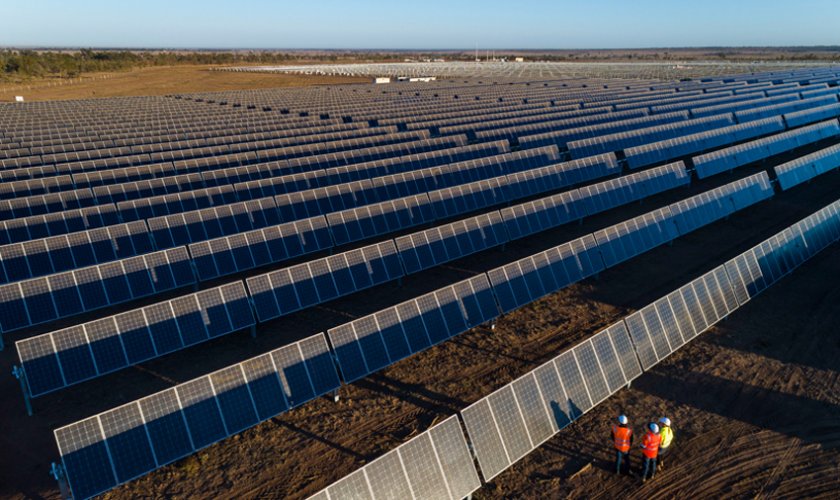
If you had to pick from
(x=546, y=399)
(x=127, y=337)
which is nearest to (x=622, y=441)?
(x=546, y=399)

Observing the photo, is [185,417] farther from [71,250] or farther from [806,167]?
[806,167]

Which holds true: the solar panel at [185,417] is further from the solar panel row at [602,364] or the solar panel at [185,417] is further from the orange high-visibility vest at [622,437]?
the orange high-visibility vest at [622,437]

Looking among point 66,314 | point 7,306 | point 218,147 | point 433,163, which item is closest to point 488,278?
point 66,314

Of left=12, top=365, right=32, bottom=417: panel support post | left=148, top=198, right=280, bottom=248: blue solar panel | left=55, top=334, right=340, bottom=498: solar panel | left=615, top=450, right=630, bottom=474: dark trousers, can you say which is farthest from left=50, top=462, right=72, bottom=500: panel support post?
left=148, top=198, right=280, bottom=248: blue solar panel

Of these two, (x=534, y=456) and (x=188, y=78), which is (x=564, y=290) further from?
(x=188, y=78)

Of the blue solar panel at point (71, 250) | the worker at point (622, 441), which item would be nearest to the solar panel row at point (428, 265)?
the blue solar panel at point (71, 250)

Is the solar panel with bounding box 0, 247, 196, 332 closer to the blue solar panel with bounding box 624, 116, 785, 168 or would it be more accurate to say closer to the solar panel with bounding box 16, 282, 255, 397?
the solar panel with bounding box 16, 282, 255, 397
